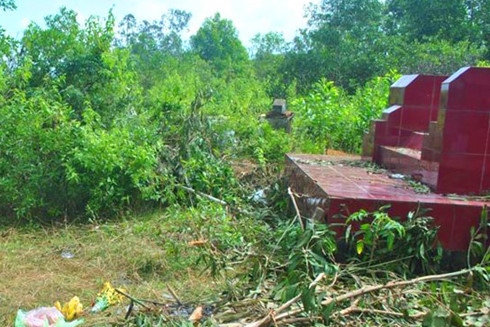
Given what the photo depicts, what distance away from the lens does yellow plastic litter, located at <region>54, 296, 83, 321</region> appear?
9.43 feet

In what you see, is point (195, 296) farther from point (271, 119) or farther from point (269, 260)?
point (271, 119)

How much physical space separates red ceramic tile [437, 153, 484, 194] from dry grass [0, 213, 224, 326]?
160cm

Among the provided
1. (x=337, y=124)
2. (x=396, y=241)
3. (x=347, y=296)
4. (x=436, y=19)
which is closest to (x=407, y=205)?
(x=396, y=241)

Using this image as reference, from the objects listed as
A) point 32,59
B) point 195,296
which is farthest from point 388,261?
point 32,59

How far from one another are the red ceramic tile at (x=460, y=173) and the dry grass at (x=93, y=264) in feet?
5.26

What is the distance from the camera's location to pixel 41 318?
2594 mm

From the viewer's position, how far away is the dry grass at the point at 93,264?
3.20 m

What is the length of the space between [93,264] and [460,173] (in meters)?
2.60

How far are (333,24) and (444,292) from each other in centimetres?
1355

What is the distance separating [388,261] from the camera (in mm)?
2887

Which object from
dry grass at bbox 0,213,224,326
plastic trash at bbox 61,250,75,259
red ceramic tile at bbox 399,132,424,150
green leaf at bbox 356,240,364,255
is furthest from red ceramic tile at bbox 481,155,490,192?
plastic trash at bbox 61,250,75,259

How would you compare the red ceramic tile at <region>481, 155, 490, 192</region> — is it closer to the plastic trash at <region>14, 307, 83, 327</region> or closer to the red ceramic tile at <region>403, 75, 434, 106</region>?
the red ceramic tile at <region>403, 75, 434, 106</region>

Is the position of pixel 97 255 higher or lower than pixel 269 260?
lower

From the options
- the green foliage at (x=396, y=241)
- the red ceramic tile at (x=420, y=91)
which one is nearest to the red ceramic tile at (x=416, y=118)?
the red ceramic tile at (x=420, y=91)
